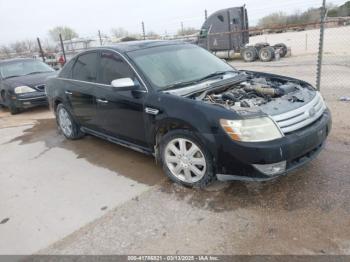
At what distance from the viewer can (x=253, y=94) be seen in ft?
12.0

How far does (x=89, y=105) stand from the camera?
476cm

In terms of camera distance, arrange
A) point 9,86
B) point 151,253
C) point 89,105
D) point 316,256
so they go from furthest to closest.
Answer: point 9,86, point 89,105, point 151,253, point 316,256

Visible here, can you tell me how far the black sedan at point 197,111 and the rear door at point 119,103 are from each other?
0.01m

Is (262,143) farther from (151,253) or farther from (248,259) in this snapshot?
(151,253)

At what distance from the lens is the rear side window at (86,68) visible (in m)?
4.66

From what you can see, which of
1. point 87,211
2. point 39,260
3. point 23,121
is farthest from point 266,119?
point 23,121

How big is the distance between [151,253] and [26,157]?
3475mm

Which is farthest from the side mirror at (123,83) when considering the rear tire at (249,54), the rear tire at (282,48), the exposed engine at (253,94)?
the rear tire at (282,48)

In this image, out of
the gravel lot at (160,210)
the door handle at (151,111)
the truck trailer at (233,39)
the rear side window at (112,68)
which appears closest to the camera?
the gravel lot at (160,210)

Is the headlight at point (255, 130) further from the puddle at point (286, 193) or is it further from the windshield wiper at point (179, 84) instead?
the windshield wiper at point (179, 84)

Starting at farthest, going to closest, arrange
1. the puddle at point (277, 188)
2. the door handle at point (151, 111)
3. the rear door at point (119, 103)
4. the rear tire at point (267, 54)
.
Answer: the rear tire at point (267, 54) → the rear door at point (119, 103) → the door handle at point (151, 111) → the puddle at point (277, 188)

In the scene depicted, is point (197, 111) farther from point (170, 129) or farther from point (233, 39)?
point (233, 39)

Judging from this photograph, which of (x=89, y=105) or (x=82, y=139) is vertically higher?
(x=89, y=105)

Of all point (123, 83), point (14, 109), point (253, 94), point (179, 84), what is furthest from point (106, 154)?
point (14, 109)
